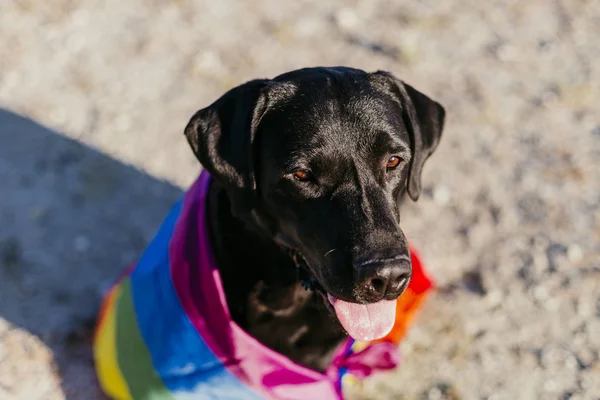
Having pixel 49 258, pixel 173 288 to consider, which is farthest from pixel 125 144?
pixel 173 288

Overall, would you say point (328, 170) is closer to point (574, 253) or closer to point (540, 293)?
point (540, 293)

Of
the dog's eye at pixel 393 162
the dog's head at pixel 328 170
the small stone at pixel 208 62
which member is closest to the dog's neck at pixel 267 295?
the dog's head at pixel 328 170

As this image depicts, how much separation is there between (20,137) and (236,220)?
2629mm

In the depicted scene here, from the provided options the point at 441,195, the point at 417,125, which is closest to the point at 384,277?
the point at 417,125

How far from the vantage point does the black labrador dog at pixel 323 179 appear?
8.80 ft

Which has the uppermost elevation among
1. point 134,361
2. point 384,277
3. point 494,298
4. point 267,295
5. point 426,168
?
point 384,277

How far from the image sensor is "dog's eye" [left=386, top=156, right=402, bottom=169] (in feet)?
9.45

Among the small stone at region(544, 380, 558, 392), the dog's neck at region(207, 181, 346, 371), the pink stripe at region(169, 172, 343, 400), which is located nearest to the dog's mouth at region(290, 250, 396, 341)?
the dog's neck at region(207, 181, 346, 371)

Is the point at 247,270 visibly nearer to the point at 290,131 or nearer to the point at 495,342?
the point at 290,131

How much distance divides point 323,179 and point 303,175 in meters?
0.08

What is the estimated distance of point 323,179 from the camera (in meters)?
2.79

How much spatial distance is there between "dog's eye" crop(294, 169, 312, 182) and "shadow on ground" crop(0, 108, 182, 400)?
1.84 m

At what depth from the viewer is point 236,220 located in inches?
126

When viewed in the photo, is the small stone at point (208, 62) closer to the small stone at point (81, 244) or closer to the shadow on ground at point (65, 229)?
the shadow on ground at point (65, 229)
